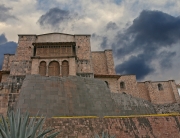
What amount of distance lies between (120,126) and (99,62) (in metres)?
21.3

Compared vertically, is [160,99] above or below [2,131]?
above

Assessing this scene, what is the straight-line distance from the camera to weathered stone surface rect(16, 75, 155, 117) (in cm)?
1167

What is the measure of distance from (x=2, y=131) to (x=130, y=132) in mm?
7742

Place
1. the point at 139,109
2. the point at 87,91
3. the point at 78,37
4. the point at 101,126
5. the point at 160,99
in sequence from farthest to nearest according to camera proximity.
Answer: the point at 160,99, the point at 78,37, the point at 139,109, the point at 87,91, the point at 101,126

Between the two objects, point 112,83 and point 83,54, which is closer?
point 112,83

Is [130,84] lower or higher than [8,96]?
higher

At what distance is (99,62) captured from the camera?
3091cm

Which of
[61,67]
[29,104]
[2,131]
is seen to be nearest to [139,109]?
[29,104]

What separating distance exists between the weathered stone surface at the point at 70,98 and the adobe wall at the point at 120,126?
225 cm

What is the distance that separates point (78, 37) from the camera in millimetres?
29172

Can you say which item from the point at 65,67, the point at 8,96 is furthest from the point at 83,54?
the point at 8,96

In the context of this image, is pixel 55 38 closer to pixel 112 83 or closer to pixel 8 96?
pixel 112 83

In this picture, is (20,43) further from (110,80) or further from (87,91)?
(87,91)

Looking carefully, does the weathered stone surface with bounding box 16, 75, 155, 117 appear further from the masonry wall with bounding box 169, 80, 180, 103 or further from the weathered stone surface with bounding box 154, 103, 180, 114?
the masonry wall with bounding box 169, 80, 180, 103
